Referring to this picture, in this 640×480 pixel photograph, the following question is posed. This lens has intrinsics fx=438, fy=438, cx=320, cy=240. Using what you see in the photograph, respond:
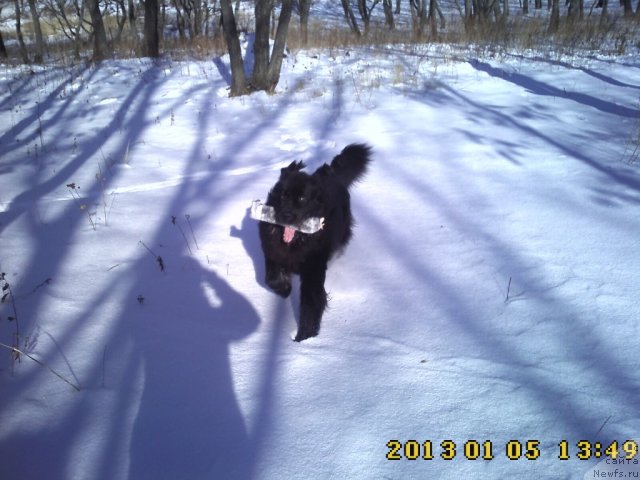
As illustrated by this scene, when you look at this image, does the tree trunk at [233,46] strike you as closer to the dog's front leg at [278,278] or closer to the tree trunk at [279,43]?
the tree trunk at [279,43]

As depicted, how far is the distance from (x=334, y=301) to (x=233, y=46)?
5.92m

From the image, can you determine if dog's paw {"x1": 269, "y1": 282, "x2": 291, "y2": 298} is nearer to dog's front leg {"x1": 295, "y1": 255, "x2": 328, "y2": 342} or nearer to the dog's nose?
dog's front leg {"x1": 295, "y1": 255, "x2": 328, "y2": 342}

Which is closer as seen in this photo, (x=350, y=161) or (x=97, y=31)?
(x=350, y=161)

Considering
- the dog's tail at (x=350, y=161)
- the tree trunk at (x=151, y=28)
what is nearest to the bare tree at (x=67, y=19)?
the tree trunk at (x=151, y=28)

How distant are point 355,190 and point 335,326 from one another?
232 centimetres

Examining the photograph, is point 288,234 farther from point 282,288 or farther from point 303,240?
point 282,288

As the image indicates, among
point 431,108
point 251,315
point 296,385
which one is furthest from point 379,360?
point 431,108

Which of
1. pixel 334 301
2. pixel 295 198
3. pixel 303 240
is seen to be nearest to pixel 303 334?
pixel 334 301

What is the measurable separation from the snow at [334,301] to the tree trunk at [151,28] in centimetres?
582

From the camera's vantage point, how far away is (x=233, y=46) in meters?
7.46

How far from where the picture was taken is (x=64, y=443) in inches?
76.4

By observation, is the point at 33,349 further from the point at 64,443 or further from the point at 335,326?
the point at 335,326

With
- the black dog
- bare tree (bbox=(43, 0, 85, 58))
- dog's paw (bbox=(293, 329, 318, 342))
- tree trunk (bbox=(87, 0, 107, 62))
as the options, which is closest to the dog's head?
the black dog

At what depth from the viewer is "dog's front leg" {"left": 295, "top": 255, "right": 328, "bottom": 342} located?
275 centimetres
